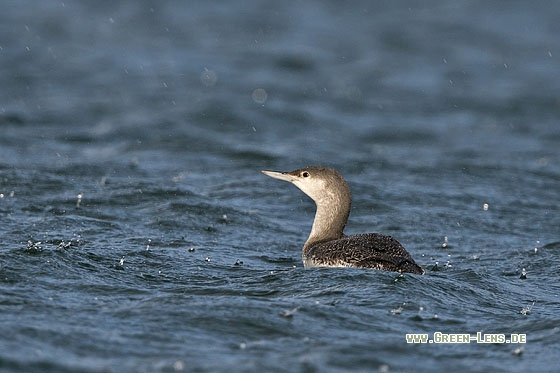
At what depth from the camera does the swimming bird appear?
8.98m

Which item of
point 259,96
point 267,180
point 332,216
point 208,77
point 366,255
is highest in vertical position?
point 208,77

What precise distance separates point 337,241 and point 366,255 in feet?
2.11

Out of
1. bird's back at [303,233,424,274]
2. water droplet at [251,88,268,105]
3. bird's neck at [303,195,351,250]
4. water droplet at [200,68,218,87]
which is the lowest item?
bird's back at [303,233,424,274]

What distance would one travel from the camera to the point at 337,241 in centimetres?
959

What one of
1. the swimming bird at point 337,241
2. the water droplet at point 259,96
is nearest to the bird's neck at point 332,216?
the swimming bird at point 337,241

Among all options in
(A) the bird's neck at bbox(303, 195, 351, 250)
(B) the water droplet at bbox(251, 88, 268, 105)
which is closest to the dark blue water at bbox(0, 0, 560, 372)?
(B) the water droplet at bbox(251, 88, 268, 105)

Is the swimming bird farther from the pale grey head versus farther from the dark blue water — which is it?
the dark blue water

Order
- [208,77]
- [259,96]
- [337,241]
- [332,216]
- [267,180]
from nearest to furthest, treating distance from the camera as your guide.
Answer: [337,241] < [332,216] < [267,180] < [259,96] < [208,77]

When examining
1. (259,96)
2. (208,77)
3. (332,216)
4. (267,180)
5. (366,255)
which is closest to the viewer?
(366,255)

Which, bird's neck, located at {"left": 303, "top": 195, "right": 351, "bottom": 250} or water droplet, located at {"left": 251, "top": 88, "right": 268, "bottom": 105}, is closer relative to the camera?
bird's neck, located at {"left": 303, "top": 195, "right": 351, "bottom": 250}

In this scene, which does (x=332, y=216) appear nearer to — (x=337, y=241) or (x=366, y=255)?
(x=337, y=241)

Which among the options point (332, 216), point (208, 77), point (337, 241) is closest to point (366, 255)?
point (337, 241)

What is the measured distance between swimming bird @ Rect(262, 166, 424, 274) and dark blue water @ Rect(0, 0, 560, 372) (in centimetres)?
24

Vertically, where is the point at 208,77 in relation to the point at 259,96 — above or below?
above
